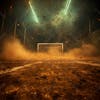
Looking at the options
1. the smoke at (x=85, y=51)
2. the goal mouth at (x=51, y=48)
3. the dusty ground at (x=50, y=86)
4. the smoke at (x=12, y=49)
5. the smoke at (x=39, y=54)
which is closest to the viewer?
the dusty ground at (x=50, y=86)

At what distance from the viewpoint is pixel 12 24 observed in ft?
42.9

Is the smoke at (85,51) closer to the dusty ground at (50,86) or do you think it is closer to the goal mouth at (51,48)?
the goal mouth at (51,48)

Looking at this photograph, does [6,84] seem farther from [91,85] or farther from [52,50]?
[52,50]

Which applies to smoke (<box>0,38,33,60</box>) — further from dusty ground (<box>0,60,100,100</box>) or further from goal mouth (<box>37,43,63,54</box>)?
dusty ground (<box>0,60,100,100</box>)

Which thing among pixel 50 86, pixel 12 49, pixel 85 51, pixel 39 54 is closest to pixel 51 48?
pixel 39 54

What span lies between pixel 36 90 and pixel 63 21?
1380 centimetres

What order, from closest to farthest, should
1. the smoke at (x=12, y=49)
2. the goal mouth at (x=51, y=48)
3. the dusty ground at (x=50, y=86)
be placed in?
1. the dusty ground at (x=50, y=86)
2. the smoke at (x=12, y=49)
3. the goal mouth at (x=51, y=48)

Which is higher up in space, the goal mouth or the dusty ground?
the goal mouth

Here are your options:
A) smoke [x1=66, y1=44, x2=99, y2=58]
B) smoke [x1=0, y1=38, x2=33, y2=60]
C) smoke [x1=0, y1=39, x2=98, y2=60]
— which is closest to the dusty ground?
smoke [x1=0, y1=39, x2=98, y2=60]

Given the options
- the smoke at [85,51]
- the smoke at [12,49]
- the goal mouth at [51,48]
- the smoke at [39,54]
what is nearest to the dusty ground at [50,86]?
the smoke at [39,54]

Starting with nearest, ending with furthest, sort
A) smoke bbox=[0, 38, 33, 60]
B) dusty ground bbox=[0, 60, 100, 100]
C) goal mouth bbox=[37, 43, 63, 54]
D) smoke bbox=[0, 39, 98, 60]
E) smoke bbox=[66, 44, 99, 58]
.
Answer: dusty ground bbox=[0, 60, 100, 100]
smoke bbox=[0, 38, 33, 60]
smoke bbox=[0, 39, 98, 60]
smoke bbox=[66, 44, 99, 58]
goal mouth bbox=[37, 43, 63, 54]

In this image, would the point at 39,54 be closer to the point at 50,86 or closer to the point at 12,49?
the point at 12,49

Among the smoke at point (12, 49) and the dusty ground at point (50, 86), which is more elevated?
the smoke at point (12, 49)

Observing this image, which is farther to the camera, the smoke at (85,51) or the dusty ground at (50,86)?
the smoke at (85,51)
